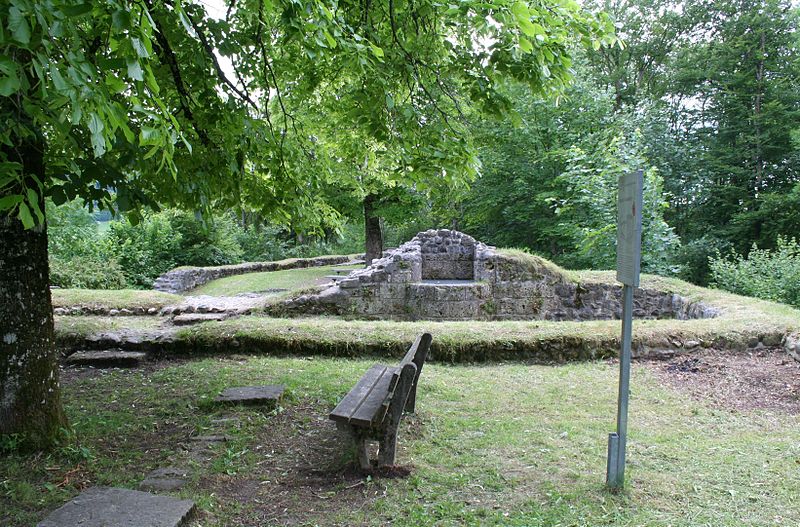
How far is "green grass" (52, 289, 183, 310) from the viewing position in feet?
33.6

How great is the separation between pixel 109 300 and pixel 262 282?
695 centimetres

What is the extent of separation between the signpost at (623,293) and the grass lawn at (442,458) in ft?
0.67

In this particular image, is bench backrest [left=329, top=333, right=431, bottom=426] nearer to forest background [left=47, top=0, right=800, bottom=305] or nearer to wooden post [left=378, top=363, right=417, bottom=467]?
wooden post [left=378, top=363, right=417, bottom=467]

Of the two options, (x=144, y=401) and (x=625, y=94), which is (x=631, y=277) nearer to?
(x=144, y=401)

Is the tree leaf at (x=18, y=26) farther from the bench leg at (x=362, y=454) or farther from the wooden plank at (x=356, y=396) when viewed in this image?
the bench leg at (x=362, y=454)

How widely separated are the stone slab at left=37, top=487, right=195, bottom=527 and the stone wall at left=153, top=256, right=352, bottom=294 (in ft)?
45.0

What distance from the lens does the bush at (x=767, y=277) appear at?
11.2 metres

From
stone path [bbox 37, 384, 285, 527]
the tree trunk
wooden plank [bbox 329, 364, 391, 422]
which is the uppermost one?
the tree trunk

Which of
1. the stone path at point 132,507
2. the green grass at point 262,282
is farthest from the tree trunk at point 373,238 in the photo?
the stone path at point 132,507

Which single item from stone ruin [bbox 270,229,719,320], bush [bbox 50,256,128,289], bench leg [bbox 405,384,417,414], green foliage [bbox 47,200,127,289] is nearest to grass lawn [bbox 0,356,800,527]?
bench leg [bbox 405,384,417,414]

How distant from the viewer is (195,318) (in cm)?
909

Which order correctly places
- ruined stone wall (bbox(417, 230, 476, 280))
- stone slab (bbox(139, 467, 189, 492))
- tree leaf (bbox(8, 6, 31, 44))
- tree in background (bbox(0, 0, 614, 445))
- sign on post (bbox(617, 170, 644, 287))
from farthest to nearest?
ruined stone wall (bbox(417, 230, 476, 280)), stone slab (bbox(139, 467, 189, 492)), sign on post (bbox(617, 170, 644, 287)), tree in background (bbox(0, 0, 614, 445)), tree leaf (bbox(8, 6, 31, 44))

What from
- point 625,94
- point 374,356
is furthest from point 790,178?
point 374,356

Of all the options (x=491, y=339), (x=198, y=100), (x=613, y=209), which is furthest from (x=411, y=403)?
(x=613, y=209)
